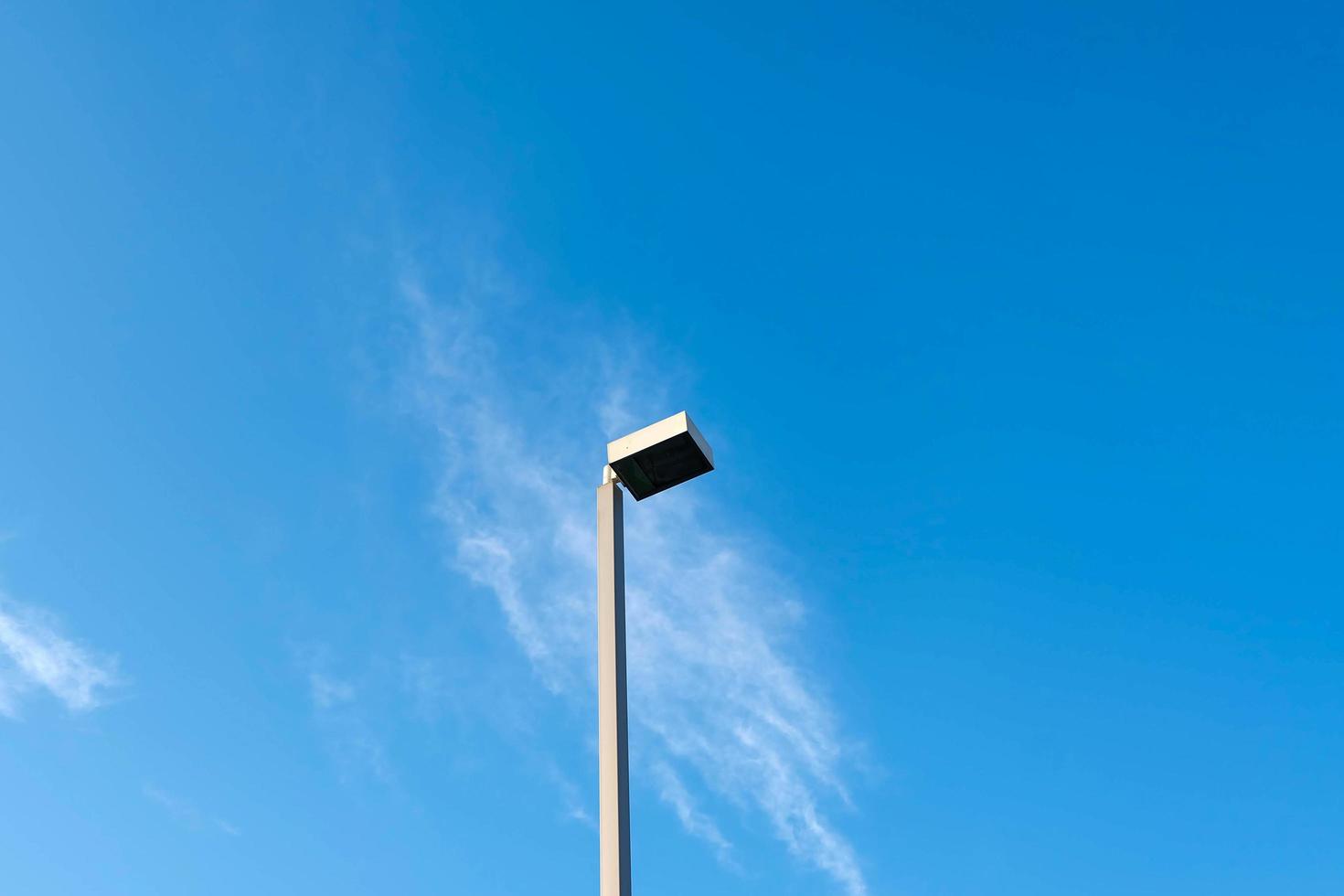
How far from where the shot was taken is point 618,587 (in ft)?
32.3

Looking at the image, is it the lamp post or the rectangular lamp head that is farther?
the rectangular lamp head

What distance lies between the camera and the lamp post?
8.75 metres

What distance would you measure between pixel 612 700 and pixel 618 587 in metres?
0.95

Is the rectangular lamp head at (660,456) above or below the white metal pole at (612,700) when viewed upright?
above

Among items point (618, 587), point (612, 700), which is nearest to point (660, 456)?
point (618, 587)

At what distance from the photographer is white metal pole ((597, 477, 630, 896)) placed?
866 cm

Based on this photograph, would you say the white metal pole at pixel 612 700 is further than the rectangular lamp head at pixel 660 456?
No

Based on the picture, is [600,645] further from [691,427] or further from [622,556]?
[691,427]

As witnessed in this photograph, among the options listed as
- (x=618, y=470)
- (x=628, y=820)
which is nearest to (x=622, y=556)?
(x=618, y=470)

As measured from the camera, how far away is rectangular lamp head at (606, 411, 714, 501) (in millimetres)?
10000

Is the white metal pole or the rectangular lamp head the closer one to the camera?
the white metal pole

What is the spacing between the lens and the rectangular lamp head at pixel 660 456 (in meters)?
10.0

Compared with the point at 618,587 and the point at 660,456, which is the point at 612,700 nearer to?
the point at 618,587

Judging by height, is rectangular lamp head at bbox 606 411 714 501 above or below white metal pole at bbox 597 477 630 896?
above
